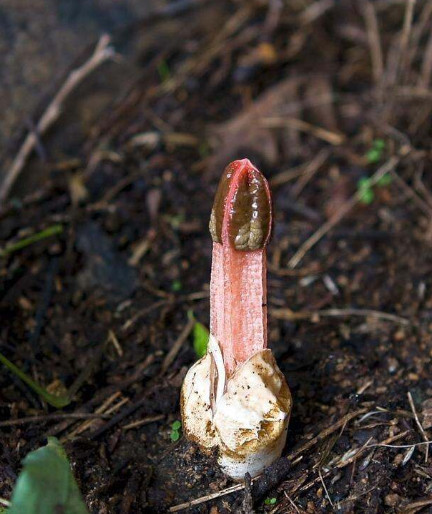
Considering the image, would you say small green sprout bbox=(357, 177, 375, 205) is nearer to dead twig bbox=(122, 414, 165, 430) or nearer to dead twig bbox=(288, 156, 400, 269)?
dead twig bbox=(288, 156, 400, 269)

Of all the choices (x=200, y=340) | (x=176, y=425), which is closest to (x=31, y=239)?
(x=200, y=340)

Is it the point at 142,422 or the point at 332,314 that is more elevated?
the point at 142,422

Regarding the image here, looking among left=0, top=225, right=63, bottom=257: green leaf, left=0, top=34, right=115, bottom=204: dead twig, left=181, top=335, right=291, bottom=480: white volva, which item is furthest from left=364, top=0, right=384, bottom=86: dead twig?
left=181, top=335, right=291, bottom=480: white volva

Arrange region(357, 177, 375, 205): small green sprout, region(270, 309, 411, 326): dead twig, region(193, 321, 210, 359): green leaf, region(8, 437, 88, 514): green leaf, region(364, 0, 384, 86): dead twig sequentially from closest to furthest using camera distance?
region(8, 437, 88, 514): green leaf → region(193, 321, 210, 359): green leaf → region(270, 309, 411, 326): dead twig → region(357, 177, 375, 205): small green sprout → region(364, 0, 384, 86): dead twig

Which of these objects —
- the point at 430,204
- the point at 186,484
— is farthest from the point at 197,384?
the point at 430,204

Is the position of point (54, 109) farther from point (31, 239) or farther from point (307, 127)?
point (307, 127)

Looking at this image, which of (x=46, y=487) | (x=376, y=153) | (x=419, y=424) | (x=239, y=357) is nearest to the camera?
(x=46, y=487)
